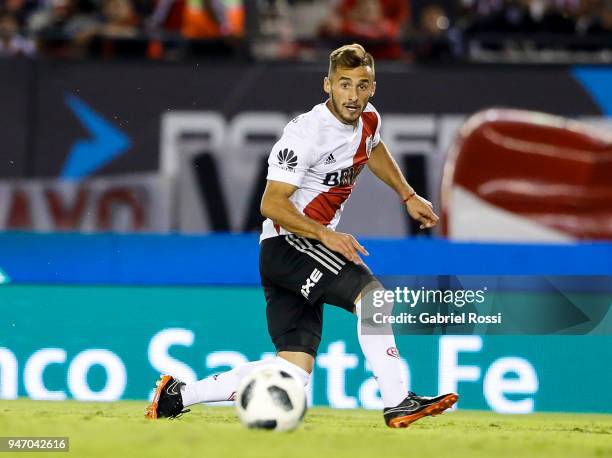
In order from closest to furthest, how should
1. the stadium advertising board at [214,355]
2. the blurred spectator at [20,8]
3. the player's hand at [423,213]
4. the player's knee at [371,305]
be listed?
the player's knee at [371,305] < the player's hand at [423,213] < the stadium advertising board at [214,355] < the blurred spectator at [20,8]

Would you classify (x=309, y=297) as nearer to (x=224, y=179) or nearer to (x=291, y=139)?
(x=291, y=139)

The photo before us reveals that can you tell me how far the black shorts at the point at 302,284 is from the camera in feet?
22.2

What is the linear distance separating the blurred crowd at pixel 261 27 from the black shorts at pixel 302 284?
553 centimetres

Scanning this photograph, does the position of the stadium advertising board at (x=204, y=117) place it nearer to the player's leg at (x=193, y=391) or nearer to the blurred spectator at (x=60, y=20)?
the blurred spectator at (x=60, y=20)

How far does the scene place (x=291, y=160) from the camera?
22.1 feet

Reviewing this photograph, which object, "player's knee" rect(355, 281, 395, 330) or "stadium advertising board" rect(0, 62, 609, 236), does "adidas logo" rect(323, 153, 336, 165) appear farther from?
"stadium advertising board" rect(0, 62, 609, 236)

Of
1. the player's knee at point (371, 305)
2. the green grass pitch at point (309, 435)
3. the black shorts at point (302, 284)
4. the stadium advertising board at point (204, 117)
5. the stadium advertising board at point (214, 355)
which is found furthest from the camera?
the stadium advertising board at point (204, 117)

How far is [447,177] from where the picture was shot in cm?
1248

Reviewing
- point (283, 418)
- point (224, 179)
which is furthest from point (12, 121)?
point (283, 418)

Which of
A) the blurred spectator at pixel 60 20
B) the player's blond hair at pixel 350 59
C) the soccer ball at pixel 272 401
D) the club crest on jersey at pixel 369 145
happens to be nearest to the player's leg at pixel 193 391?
the soccer ball at pixel 272 401

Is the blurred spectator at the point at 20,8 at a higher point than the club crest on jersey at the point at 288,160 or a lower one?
higher

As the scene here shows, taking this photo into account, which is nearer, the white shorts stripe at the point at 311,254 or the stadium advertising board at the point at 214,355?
the white shorts stripe at the point at 311,254

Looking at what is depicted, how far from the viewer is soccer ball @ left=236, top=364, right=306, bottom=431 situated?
636 centimetres

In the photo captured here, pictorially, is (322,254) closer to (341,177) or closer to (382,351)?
(341,177)
